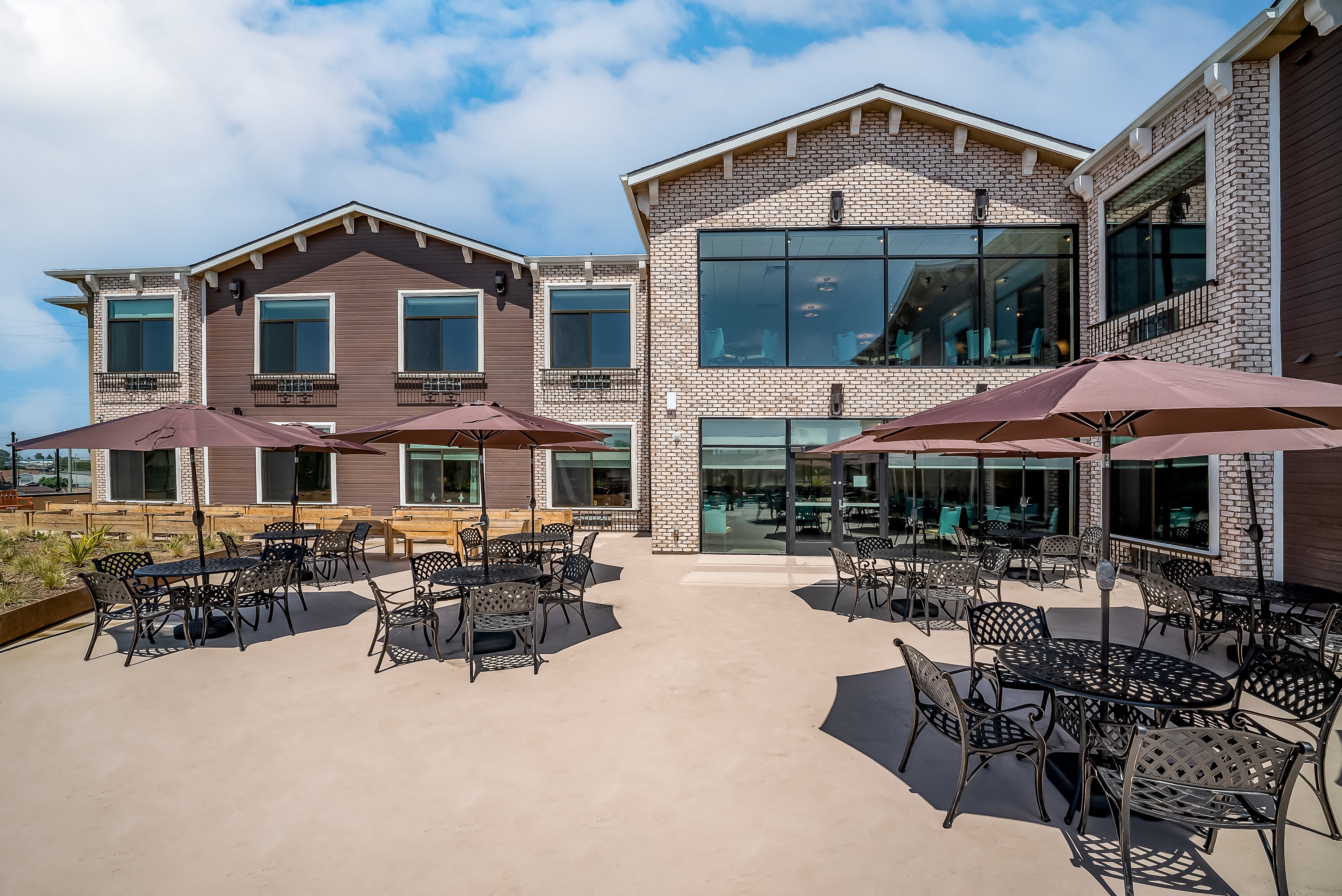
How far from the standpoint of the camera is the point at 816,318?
12711mm

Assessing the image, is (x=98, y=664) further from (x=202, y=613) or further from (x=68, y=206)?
(x=68, y=206)

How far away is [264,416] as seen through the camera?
16.5 meters

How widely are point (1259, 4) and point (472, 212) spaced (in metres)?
97.3

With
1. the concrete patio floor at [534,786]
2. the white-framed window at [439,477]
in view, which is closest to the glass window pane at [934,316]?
the concrete patio floor at [534,786]

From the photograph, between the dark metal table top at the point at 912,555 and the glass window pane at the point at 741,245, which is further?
the glass window pane at the point at 741,245

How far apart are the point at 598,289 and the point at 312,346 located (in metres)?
8.26

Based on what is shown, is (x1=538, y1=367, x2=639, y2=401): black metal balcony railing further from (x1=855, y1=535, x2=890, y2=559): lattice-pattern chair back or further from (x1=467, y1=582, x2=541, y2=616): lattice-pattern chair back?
(x1=467, y1=582, x2=541, y2=616): lattice-pattern chair back

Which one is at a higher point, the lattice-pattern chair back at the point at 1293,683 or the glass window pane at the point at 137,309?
the glass window pane at the point at 137,309

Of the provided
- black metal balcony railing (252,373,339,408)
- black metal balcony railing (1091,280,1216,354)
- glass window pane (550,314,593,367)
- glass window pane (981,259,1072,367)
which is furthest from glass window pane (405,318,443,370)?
black metal balcony railing (1091,280,1216,354)

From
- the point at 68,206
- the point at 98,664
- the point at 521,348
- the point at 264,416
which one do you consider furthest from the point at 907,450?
the point at 68,206

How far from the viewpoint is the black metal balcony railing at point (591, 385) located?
52.1 ft

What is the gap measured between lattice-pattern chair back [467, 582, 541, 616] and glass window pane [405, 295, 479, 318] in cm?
1223

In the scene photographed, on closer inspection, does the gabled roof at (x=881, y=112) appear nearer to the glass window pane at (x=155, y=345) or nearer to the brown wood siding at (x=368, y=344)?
the brown wood siding at (x=368, y=344)

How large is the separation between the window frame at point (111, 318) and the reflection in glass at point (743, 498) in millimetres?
15498
